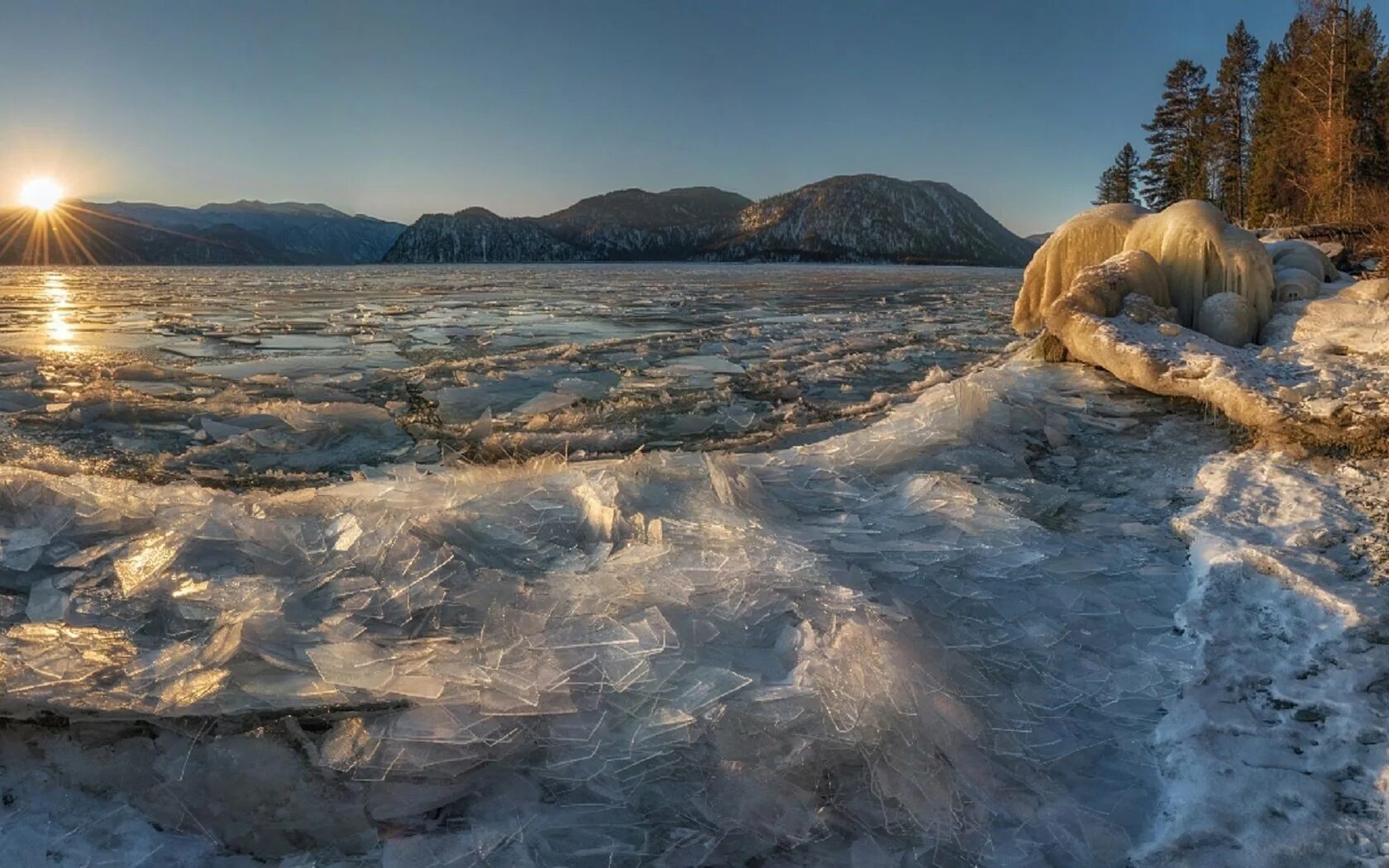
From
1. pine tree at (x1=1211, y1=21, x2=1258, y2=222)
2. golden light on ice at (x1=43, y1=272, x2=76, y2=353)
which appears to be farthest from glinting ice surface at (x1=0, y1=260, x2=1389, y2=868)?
pine tree at (x1=1211, y1=21, x2=1258, y2=222)

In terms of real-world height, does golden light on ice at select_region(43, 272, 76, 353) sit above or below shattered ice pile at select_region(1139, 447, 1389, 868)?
above

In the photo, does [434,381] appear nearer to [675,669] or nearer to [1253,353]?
[675,669]

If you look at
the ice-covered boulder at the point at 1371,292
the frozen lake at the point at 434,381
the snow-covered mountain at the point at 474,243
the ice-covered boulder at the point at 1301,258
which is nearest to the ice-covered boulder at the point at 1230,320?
the ice-covered boulder at the point at 1371,292

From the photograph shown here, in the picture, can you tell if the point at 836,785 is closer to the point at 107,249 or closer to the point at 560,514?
the point at 560,514

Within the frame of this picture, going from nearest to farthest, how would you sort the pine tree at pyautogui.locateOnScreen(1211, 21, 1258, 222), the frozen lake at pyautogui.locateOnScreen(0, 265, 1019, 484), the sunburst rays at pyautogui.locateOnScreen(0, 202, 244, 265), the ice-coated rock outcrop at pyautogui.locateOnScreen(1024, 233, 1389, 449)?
the ice-coated rock outcrop at pyautogui.locateOnScreen(1024, 233, 1389, 449), the frozen lake at pyautogui.locateOnScreen(0, 265, 1019, 484), the pine tree at pyautogui.locateOnScreen(1211, 21, 1258, 222), the sunburst rays at pyautogui.locateOnScreen(0, 202, 244, 265)

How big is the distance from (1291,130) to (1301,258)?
1005 inches

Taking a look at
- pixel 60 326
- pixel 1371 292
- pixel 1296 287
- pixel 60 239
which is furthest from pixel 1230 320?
pixel 60 239

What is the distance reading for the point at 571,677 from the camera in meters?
2.46

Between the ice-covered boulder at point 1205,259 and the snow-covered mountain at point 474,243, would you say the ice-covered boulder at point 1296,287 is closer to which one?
the ice-covered boulder at point 1205,259

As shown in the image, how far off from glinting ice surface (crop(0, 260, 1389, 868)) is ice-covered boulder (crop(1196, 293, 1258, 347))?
4585mm

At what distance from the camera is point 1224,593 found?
10.6ft

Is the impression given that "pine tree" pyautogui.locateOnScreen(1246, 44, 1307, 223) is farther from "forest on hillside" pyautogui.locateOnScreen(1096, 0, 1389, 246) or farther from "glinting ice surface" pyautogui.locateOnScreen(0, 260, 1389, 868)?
"glinting ice surface" pyautogui.locateOnScreen(0, 260, 1389, 868)

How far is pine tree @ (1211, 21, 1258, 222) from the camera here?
42469 mm

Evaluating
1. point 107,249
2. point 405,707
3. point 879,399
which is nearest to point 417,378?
point 879,399
